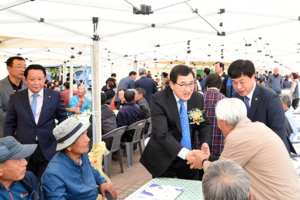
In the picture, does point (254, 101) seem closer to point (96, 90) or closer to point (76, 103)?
point (96, 90)

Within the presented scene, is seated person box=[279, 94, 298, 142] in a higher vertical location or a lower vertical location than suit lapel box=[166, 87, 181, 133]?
lower

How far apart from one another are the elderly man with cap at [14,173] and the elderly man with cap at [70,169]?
130 millimetres

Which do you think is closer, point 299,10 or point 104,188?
point 104,188

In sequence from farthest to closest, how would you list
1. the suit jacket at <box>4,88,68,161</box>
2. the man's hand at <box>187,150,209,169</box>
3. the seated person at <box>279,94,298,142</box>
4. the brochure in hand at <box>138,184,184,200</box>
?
the seated person at <box>279,94,298,142</box>
the suit jacket at <box>4,88,68,161</box>
the man's hand at <box>187,150,209,169</box>
the brochure in hand at <box>138,184,184,200</box>

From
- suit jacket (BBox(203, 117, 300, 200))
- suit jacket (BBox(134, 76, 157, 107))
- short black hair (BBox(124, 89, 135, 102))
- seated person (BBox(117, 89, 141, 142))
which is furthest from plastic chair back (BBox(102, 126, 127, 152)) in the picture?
suit jacket (BBox(134, 76, 157, 107))

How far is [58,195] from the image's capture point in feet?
6.13

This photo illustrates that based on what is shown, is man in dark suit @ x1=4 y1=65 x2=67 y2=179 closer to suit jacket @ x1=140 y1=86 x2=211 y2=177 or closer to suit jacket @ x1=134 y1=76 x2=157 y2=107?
suit jacket @ x1=140 y1=86 x2=211 y2=177

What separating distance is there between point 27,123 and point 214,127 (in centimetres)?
217

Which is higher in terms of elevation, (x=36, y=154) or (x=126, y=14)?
(x=126, y=14)

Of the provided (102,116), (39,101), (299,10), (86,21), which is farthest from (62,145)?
(299,10)

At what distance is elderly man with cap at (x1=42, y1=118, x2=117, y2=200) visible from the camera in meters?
1.90

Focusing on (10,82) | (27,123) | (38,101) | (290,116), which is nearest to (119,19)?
(10,82)

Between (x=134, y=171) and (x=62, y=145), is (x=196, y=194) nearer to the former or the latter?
(x=62, y=145)

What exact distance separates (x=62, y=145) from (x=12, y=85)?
1.72m
